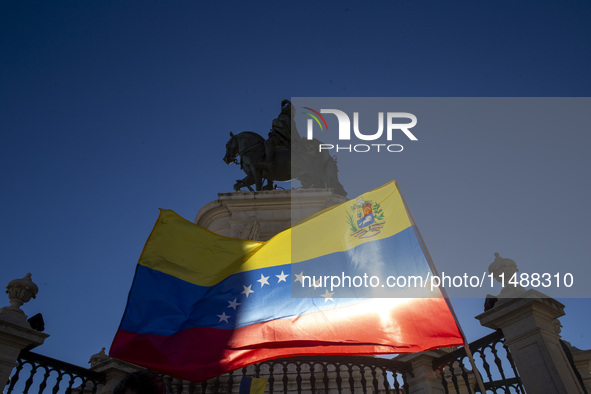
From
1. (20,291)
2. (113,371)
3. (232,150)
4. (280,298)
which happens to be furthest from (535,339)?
(232,150)

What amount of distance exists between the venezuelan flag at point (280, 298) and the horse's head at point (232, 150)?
7659mm

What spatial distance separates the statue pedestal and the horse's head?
12.1 feet

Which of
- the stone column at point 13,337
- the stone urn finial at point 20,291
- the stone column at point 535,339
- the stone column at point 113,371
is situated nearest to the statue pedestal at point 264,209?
the stone column at point 113,371

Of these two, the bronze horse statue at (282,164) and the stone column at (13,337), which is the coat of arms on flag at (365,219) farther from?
the bronze horse statue at (282,164)

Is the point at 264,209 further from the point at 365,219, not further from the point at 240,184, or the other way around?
the point at 365,219

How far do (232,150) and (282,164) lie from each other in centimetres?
197

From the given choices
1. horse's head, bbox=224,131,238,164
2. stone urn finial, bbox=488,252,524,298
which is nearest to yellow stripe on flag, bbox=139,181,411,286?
stone urn finial, bbox=488,252,524,298

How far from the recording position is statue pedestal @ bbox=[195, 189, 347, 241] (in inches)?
416

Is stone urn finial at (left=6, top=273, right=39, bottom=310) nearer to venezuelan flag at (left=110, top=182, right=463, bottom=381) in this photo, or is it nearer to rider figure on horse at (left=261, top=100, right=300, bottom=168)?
venezuelan flag at (left=110, top=182, right=463, bottom=381)

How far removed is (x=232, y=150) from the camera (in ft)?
47.5

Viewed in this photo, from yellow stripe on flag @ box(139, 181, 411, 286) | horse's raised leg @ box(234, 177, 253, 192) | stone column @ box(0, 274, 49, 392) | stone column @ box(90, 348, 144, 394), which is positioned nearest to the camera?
stone column @ box(0, 274, 49, 392)

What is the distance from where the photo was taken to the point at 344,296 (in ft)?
18.1

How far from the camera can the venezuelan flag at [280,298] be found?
4.98 metres

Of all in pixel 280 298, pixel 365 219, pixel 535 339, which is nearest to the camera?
pixel 535 339
